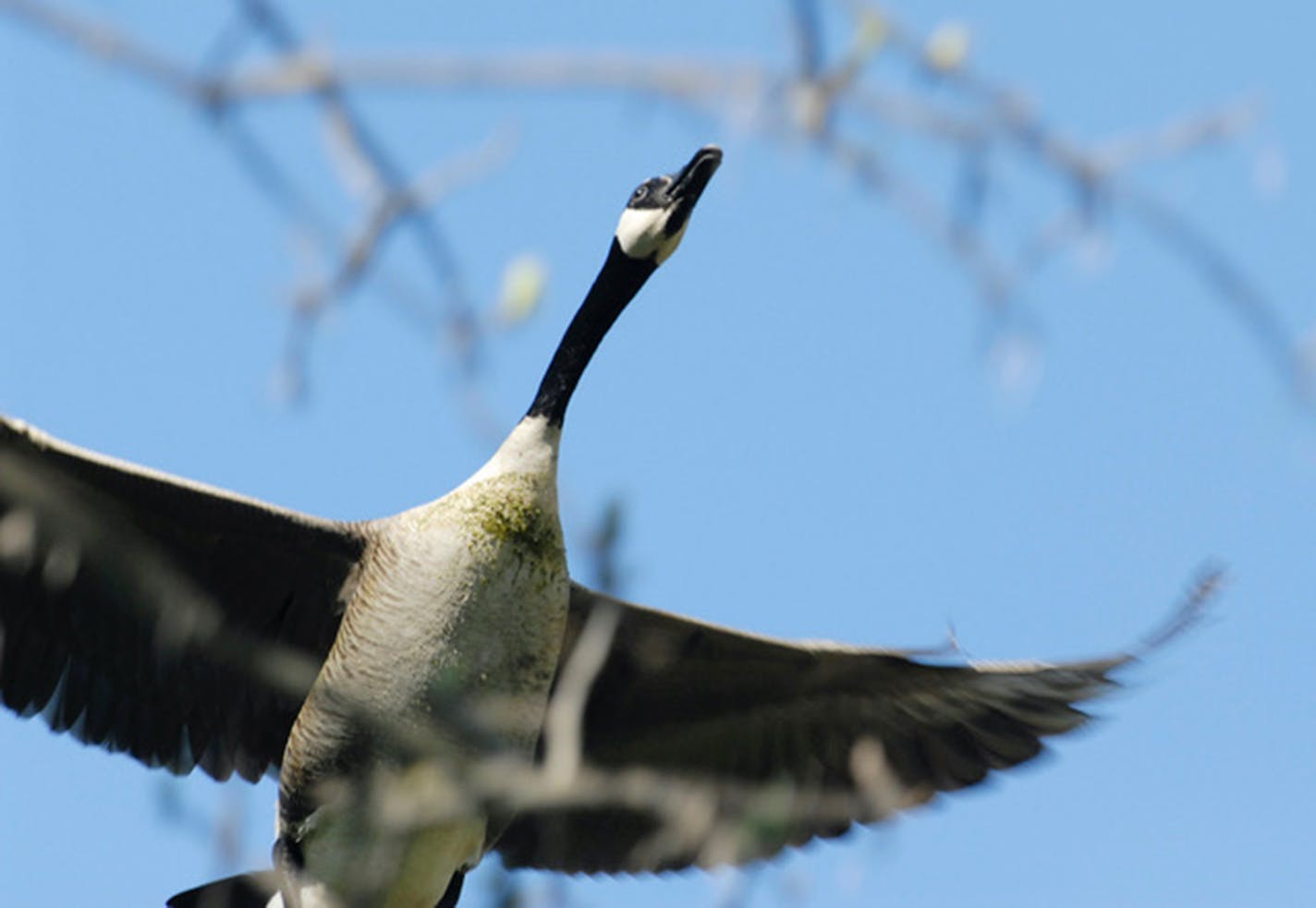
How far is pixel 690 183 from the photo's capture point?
7324 millimetres

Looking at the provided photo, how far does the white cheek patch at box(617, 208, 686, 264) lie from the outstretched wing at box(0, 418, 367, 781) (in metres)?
1.56

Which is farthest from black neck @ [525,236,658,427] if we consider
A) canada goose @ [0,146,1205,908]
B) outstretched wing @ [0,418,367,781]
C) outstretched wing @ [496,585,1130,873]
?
outstretched wing @ [0,418,367,781]

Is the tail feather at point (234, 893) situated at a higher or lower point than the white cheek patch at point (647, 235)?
lower

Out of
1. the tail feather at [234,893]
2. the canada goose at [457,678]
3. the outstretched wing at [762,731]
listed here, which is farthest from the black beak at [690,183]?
the tail feather at [234,893]

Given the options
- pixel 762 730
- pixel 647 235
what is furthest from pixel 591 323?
pixel 762 730

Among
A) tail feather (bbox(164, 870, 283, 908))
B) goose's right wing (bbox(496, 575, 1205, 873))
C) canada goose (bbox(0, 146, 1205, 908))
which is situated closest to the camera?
canada goose (bbox(0, 146, 1205, 908))

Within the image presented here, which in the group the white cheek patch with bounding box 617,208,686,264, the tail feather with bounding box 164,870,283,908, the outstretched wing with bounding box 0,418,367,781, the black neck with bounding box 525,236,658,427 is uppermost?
the white cheek patch with bounding box 617,208,686,264

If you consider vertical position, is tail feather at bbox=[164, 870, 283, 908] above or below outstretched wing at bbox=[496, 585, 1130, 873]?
below

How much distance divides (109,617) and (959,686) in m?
3.01

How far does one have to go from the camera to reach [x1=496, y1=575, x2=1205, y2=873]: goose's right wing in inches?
286

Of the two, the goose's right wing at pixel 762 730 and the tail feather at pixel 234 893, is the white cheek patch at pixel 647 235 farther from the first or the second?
the tail feather at pixel 234 893

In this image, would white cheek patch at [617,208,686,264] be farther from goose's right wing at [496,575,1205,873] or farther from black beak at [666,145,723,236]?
goose's right wing at [496,575,1205,873]

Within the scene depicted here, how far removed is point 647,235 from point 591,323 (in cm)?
39

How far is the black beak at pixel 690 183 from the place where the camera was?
→ 7.18 metres
